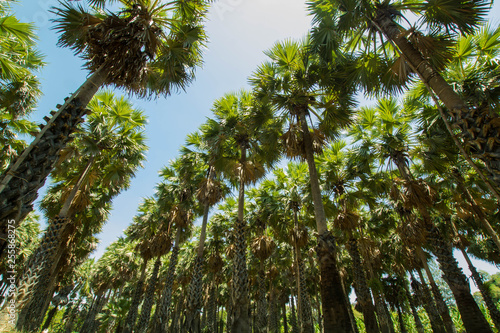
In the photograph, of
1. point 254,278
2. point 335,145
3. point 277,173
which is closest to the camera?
point 335,145

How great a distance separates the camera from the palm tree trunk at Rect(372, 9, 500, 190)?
3.05 metres

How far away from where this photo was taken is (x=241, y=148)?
36.6ft

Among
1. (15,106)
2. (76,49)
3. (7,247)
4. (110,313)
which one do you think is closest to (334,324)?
(7,247)

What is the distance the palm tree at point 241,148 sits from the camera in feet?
26.9

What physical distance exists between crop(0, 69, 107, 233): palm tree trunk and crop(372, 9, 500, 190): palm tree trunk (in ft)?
21.0

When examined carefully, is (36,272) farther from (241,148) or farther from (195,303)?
(241,148)

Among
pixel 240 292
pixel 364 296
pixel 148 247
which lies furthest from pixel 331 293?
pixel 148 247

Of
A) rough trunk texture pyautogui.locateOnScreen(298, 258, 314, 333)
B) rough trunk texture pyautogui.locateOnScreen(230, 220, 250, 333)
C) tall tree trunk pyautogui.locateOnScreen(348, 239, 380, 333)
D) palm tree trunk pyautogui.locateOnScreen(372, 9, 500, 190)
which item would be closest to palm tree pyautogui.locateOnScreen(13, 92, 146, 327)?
rough trunk texture pyautogui.locateOnScreen(230, 220, 250, 333)

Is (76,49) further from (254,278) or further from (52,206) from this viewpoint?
(254,278)

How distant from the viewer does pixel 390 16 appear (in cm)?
514

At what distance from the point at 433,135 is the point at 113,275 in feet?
94.3

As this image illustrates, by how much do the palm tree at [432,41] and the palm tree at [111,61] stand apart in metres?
3.92

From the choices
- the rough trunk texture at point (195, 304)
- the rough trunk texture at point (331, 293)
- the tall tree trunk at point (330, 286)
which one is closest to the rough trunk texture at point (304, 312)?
the rough trunk texture at point (195, 304)

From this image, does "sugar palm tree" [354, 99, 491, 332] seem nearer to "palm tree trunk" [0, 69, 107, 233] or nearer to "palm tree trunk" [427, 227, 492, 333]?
"palm tree trunk" [427, 227, 492, 333]
